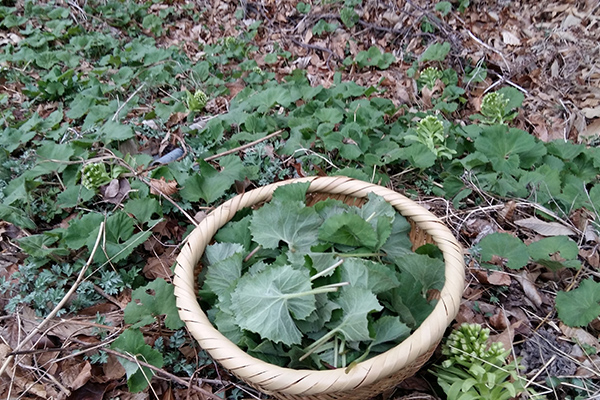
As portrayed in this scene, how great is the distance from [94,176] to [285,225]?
0.83 meters

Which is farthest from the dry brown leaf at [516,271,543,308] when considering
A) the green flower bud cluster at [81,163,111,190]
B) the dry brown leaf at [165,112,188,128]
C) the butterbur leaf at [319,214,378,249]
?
the dry brown leaf at [165,112,188,128]

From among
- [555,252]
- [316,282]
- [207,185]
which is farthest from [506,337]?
[207,185]

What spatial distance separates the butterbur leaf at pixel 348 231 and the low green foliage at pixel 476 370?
336 millimetres

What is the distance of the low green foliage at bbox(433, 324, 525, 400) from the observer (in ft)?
3.52

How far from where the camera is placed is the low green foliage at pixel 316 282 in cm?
97

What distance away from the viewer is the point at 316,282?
107cm

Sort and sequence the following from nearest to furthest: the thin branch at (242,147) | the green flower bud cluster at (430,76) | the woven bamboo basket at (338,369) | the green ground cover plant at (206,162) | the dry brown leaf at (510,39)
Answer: the woven bamboo basket at (338,369) < the green ground cover plant at (206,162) < the thin branch at (242,147) < the green flower bud cluster at (430,76) < the dry brown leaf at (510,39)

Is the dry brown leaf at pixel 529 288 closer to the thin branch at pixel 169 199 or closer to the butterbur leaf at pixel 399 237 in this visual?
the butterbur leaf at pixel 399 237

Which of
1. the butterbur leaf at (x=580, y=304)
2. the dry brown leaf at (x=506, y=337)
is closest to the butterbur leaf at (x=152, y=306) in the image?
the dry brown leaf at (x=506, y=337)

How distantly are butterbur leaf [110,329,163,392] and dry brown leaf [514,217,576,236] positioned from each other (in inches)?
52.3

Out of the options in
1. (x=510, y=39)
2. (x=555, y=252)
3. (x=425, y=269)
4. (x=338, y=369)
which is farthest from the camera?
(x=510, y=39)

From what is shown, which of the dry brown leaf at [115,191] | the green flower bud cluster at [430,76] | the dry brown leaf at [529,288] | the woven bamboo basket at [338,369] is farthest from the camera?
the green flower bud cluster at [430,76]

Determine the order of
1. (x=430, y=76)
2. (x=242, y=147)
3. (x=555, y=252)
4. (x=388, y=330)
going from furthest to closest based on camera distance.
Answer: (x=430, y=76)
(x=242, y=147)
(x=555, y=252)
(x=388, y=330)

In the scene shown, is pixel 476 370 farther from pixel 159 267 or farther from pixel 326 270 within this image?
pixel 159 267
